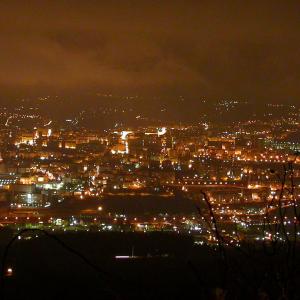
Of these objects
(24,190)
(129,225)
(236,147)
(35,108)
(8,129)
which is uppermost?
(35,108)

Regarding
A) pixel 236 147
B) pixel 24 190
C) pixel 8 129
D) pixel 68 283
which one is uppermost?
pixel 8 129

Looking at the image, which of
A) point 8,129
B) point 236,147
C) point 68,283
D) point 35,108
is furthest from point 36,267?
point 35,108

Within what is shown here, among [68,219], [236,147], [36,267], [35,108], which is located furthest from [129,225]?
[35,108]

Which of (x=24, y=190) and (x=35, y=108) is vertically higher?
(x=35, y=108)

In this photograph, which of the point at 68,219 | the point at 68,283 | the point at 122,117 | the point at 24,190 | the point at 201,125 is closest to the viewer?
the point at 68,283

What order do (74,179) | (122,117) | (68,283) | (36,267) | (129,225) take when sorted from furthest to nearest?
(122,117), (74,179), (129,225), (36,267), (68,283)

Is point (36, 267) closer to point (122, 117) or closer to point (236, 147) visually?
point (236, 147)

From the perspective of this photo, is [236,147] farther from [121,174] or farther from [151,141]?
[121,174]

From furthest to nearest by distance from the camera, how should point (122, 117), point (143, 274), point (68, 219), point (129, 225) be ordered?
1. point (122, 117)
2. point (68, 219)
3. point (129, 225)
4. point (143, 274)

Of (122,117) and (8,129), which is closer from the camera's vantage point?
(8,129)
